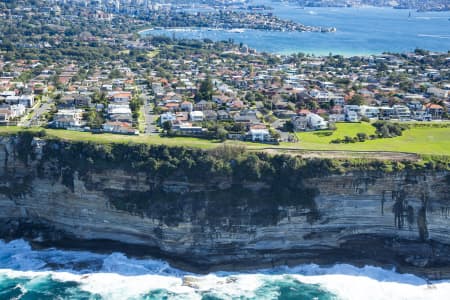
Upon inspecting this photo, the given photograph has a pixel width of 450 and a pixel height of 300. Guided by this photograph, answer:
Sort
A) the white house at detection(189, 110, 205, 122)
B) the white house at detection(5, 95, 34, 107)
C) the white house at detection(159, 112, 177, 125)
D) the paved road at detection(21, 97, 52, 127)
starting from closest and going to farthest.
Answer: the paved road at detection(21, 97, 52, 127) < the white house at detection(159, 112, 177, 125) < the white house at detection(189, 110, 205, 122) < the white house at detection(5, 95, 34, 107)

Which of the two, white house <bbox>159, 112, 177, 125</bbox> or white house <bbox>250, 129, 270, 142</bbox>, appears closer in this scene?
white house <bbox>250, 129, 270, 142</bbox>

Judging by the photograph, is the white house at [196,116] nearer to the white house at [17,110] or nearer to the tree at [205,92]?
the tree at [205,92]

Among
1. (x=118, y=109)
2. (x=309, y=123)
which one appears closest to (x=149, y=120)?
(x=118, y=109)

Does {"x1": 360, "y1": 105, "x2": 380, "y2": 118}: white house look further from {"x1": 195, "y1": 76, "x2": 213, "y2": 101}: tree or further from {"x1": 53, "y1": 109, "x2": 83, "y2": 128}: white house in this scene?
{"x1": 53, "y1": 109, "x2": 83, "y2": 128}: white house

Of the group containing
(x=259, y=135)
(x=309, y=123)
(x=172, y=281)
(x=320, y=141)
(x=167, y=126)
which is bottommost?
(x=172, y=281)

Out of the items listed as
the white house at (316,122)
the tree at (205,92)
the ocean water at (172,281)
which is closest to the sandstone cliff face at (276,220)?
the ocean water at (172,281)

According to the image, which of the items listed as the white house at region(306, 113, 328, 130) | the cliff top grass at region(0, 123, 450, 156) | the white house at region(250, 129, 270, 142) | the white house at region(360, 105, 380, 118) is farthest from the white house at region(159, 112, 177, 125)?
the white house at region(360, 105, 380, 118)

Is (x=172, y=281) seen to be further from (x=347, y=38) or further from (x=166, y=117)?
(x=347, y=38)
